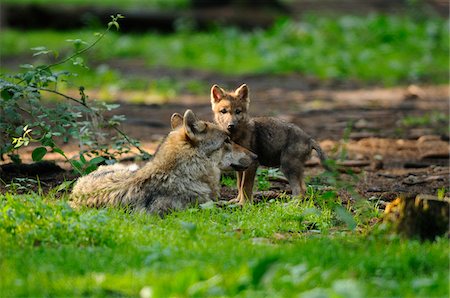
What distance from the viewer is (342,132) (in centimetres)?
1404

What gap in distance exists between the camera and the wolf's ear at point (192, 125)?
823 centimetres

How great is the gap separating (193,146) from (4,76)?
7.44 ft

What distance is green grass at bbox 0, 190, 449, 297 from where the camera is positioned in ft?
18.3

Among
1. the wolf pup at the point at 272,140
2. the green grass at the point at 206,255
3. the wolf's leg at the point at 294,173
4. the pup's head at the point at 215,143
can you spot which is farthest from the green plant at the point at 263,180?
the green grass at the point at 206,255

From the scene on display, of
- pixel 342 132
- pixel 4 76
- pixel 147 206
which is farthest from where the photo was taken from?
pixel 342 132

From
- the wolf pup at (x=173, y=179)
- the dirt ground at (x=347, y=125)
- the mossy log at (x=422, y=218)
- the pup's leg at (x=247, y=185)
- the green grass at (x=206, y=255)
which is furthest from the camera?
the dirt ground at (x=347, y=125)

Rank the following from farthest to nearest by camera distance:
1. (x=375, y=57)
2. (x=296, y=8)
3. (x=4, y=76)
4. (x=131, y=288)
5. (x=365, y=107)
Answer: (x=296, y=8), (x=375, y=57), (x=365, y=107), (x=4, y=76), (x=131, y=288)

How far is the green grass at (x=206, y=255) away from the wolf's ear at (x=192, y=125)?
0.74 m

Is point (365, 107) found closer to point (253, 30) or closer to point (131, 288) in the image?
point (253, 30)

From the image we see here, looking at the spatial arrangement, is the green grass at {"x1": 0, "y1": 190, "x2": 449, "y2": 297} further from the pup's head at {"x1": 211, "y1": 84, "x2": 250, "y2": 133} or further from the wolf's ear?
the pup's head at {"x1": 211, "y1": 84, "x2": 250, "y2": 133}

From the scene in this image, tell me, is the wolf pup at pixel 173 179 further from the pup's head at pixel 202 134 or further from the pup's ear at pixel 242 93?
the pup's ear at pixel 242 93

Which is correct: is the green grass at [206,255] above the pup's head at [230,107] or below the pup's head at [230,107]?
below

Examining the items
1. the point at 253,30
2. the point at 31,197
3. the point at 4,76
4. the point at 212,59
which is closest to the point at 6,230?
the point at 31,197

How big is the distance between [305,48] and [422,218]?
16328 millimetres
